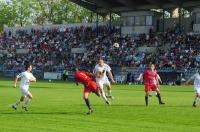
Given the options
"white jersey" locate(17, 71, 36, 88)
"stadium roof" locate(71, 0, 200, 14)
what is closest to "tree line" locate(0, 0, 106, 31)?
"stadium roof" locate(71, 0, 200, 14)

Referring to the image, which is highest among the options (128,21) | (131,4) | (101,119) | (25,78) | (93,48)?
(131,4)

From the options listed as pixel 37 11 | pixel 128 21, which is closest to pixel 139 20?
pixel 128 21

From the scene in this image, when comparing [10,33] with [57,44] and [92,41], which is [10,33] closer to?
[57,44]

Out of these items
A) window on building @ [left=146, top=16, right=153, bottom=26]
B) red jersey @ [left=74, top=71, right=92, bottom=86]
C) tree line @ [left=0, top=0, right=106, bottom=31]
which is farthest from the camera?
tree line @ [left=0, top=0, right=106, bottom=31]

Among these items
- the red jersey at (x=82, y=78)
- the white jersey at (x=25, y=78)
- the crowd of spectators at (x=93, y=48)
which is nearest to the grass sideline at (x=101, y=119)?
the white jersey at (x=25, y=78)

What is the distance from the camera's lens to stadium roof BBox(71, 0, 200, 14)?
207ft

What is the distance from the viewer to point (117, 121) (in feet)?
53.1

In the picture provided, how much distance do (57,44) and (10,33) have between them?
15.5 m

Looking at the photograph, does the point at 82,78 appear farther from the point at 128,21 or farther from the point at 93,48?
the point at 128,21

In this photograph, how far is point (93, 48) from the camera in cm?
6862

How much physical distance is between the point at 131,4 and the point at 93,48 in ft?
27.0

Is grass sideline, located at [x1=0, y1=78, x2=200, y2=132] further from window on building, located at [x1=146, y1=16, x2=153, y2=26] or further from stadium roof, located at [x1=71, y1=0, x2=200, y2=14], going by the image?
window on building, located at [x1=146, y1=16, x2=153, y2=26]

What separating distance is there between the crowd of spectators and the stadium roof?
309 centimetres

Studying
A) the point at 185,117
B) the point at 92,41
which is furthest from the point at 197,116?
the point at 92,41
